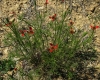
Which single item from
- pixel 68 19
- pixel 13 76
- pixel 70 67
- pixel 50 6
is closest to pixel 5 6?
pixel 50 6

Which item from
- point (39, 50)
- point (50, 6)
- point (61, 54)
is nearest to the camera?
point (61, 54)

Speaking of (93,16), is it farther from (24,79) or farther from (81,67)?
(24,79)

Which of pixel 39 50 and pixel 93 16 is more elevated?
pixel 93 16

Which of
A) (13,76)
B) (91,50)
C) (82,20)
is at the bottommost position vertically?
(13,76)

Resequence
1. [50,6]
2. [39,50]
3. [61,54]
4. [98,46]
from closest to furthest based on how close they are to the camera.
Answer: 1. [61,54]
2. [39,50]
3. [98,46]
4. [50,6]

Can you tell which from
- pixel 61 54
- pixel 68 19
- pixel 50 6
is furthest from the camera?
pixel 50 6

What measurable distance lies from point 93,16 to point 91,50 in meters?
0.74

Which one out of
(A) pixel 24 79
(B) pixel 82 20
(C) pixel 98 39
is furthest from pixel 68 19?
(A) pixel 24 79

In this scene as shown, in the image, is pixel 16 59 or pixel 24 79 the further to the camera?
pixel 16 59

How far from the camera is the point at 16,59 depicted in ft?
10.5

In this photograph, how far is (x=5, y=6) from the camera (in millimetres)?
4047

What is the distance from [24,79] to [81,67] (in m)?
0.76

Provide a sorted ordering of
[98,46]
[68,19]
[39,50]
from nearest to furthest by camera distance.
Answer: [39,50]
[98,46]
[68,19]

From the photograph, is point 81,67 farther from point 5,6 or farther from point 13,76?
point 5,6
